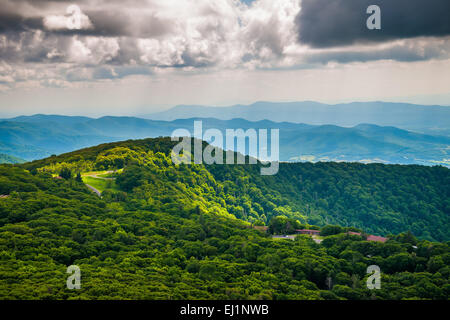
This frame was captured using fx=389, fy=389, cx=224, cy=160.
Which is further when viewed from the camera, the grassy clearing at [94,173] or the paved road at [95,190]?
the grassy clearing at [94,173]

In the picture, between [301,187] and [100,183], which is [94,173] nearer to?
[100,183]

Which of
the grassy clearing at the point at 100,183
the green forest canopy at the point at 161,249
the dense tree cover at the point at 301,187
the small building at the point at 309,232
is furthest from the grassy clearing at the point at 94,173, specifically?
the small building at the point at 309,232

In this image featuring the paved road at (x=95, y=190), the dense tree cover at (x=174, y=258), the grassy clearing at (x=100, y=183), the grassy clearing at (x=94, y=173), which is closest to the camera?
the dense tree cover at (x=174, y=258)

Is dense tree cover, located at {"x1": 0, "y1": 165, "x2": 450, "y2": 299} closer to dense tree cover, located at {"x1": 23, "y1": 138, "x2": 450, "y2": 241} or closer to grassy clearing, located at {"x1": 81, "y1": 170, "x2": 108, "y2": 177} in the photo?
grassy clearing, located at {"x1": 81, "y1": 170, "x2": 108, "y2": 177}

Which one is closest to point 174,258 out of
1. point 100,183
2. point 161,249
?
point 161,249

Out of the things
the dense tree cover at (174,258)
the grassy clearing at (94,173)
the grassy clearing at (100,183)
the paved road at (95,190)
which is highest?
the grassy clearing at (94,173)

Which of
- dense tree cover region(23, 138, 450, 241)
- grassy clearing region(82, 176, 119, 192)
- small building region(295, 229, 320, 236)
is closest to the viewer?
small building region(295, 229, 320, 236)

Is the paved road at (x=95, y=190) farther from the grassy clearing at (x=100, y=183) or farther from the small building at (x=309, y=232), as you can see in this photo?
the small building at (x=309, y=232)

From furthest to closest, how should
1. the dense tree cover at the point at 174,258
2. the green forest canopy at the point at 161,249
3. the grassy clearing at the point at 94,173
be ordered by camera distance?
the grassy clearing at the point at 94,173, the green forest canopy at the point at 161,249, the dense tree cover at the point at 174,258

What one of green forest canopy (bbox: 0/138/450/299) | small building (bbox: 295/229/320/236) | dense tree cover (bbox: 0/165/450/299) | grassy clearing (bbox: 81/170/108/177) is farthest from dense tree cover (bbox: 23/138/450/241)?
small building (bbox: 295/229/320/236)

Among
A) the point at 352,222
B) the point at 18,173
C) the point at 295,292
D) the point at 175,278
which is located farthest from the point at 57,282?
the point at 352,222
